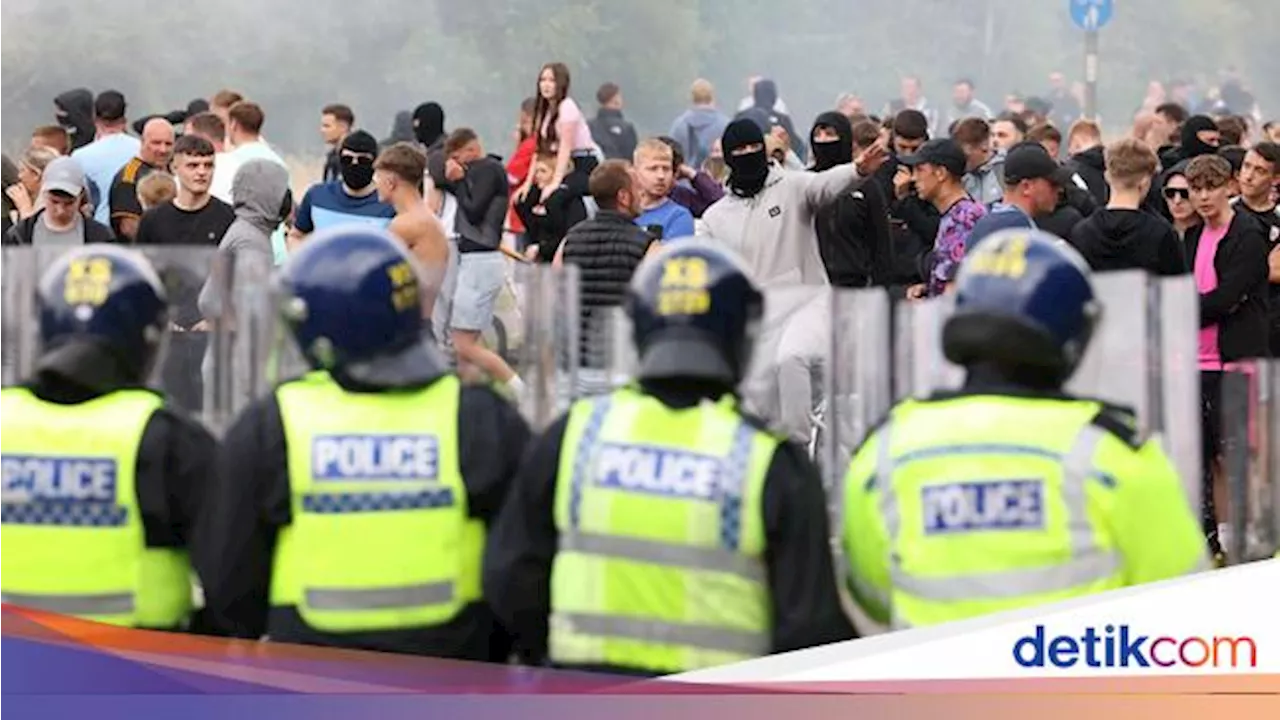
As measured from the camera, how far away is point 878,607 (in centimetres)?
564

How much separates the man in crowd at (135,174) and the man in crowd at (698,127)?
20.0ft

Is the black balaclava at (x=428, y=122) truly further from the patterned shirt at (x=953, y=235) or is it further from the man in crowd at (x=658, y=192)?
the patterned shirt at (x=953, y=235)

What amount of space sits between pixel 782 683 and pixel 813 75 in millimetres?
17333

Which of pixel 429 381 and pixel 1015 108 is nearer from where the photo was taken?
pixel 429 381

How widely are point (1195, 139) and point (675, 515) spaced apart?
7909mm

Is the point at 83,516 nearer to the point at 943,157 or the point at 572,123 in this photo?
the point at 943,157

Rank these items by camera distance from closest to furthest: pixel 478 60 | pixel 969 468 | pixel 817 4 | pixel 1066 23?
pixel 969 468 → pixel 478 60 → pixel 817 4 → pixel 1066 23

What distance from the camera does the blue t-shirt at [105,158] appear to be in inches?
494

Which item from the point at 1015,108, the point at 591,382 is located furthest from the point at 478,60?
the point at 591,382

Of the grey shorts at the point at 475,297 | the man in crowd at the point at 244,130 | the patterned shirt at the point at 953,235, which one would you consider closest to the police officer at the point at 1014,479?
the grey shorts at the point at 475,297

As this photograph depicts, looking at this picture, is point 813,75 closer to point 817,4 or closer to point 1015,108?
point 1015,108

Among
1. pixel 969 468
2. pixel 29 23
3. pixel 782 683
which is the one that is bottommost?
pixel 782 683

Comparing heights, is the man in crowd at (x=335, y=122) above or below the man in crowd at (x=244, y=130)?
above

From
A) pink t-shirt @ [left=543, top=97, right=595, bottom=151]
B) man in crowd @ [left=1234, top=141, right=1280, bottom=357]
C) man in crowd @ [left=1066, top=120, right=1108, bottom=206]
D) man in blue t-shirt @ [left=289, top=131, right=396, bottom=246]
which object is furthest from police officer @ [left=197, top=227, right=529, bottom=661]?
pink t-shirt @ [left=543, top=97, right=595, bottom=151]
